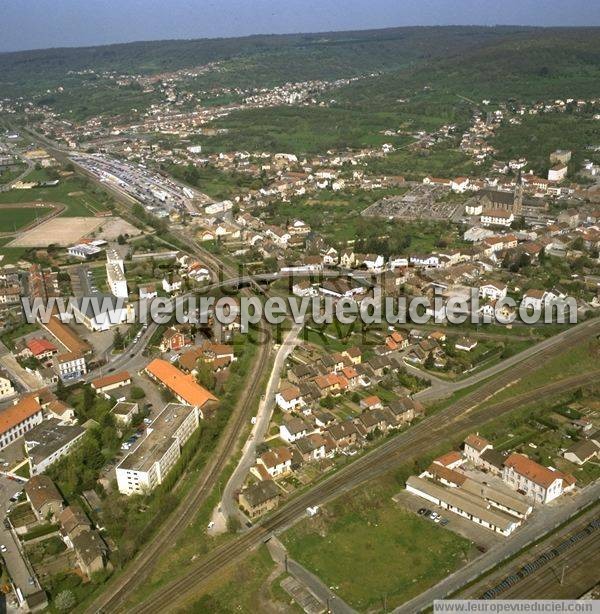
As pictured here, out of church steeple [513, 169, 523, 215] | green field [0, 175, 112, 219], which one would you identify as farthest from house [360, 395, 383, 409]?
green field [0, 175, 112, 219]

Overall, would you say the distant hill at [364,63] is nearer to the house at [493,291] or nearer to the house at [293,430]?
the house at [493,291]

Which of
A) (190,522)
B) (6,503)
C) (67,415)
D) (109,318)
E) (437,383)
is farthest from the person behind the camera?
(109,318)

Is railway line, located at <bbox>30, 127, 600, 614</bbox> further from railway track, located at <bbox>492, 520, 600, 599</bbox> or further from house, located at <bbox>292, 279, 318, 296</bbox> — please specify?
house, located at <bbox>292, 279, 318, 296</bbox>

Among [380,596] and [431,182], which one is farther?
[431,182]

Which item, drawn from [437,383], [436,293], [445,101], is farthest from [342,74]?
[437,383]

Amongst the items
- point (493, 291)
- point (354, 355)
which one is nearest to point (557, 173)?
point (493, 291)

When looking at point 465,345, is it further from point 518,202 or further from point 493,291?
point 518,202

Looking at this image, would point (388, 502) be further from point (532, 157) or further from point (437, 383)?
point (532, 157)
